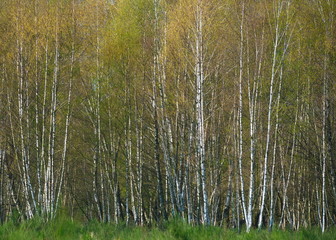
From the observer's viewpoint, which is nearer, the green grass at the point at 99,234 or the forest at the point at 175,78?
the green grass at the point at 99,234

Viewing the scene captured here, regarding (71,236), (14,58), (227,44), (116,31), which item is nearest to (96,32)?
(116,31)

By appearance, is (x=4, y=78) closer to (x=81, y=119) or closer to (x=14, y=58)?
(x=14, y=58)

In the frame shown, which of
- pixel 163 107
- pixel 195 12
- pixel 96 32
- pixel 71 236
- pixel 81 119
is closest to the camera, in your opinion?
pixel 71 236

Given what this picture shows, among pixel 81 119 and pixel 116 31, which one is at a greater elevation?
pixel 116 31

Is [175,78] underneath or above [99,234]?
above

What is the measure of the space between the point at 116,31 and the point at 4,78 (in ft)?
13.3

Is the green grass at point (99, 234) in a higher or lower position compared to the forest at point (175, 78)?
lower

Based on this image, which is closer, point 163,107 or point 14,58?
point 14,58

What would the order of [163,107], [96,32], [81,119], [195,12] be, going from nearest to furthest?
[195,12]
[163,107]
[96,32]
[81,119]

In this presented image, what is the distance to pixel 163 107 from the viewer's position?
1430 centimetres

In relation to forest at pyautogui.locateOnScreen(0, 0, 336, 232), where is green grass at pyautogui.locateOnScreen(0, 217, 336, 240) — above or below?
below

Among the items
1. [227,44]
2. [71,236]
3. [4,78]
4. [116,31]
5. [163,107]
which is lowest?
[71,236]

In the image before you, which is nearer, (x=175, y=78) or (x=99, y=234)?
(x=99, y=234)

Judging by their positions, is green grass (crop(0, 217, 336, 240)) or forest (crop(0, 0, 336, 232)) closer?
green grass (crop(0, 217, 336, 240))
